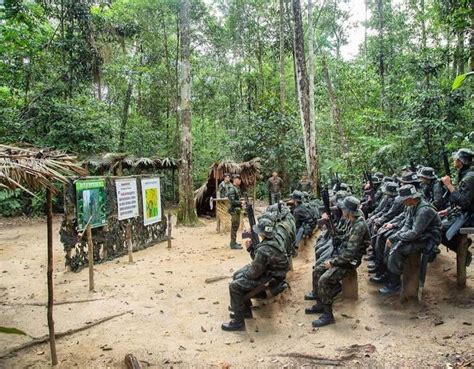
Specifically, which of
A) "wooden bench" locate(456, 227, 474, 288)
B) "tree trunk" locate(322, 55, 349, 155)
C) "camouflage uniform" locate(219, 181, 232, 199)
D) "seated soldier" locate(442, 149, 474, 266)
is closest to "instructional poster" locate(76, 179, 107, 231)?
"camouflage uniform" locate(219, 181, 232, 199)

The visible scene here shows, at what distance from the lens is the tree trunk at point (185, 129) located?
13.7 metres

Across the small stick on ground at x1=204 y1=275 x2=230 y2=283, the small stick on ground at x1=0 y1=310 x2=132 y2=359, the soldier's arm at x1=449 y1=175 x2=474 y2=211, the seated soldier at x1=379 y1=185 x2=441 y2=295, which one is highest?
the soldier's arm at x1=449 y1=175 x2=474 y2=211

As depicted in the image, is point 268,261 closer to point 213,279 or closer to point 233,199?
point 213,279

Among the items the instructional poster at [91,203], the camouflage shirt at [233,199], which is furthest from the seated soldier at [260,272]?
the camouflage shirt at [233,199]

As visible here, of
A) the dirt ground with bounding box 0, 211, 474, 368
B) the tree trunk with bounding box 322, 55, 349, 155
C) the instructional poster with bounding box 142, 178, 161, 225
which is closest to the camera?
the dirt ground with bounding box 0, 211, 474, 368

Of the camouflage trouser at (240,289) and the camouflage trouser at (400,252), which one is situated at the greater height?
the camouflage trouser at (400,252)

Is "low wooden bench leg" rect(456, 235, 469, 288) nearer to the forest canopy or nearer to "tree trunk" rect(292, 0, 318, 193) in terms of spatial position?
the forest canopy

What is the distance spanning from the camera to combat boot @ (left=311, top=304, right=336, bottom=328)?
536cm

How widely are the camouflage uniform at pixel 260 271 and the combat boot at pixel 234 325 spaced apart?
0.23 ft

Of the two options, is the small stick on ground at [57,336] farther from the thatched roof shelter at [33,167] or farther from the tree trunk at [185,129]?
Answer: the tree trunk at [185,129]

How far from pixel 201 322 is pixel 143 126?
16.9m

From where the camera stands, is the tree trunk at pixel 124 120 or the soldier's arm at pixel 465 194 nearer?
the soldier's arm at pixel 465 194

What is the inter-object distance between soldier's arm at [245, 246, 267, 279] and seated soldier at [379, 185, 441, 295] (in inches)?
74.5

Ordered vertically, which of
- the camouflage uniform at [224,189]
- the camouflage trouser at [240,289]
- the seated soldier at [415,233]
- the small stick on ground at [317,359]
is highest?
the camouflage uniform at [224,189]
